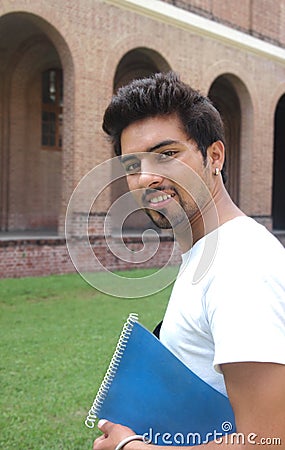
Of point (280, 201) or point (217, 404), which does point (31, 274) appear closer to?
point (217, 404)

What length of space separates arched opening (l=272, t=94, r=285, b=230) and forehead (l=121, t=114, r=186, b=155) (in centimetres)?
2132

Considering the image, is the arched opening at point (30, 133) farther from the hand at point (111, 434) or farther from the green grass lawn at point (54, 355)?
the hand at point (111, 434)

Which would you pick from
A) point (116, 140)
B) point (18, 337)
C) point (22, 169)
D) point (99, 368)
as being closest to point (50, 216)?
point (22, 169)

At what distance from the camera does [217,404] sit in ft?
4.03

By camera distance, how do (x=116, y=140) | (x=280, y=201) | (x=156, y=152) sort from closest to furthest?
(x=156, y=152) → (x=116, y=140) → (x=280, y=201)

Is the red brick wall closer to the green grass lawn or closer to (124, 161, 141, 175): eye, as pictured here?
the green grass lawn

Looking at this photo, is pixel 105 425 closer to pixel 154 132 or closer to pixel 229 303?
pixel 229 303

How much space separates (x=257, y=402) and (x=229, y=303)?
20 centimetres

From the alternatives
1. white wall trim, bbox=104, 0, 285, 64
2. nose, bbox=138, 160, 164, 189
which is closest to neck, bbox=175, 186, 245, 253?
nose, bbox=138, 160, 164, 189

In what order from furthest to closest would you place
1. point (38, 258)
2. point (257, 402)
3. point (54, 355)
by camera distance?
point (38, 258), point (54, 355), point (257, 402)

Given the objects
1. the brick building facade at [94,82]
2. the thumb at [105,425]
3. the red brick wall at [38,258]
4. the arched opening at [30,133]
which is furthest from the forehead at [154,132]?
the arched opening at [30,133]

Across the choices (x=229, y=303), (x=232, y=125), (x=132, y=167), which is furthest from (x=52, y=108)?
(x=229, y=303)

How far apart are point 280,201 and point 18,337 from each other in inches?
760

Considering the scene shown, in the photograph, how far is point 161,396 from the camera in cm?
124
